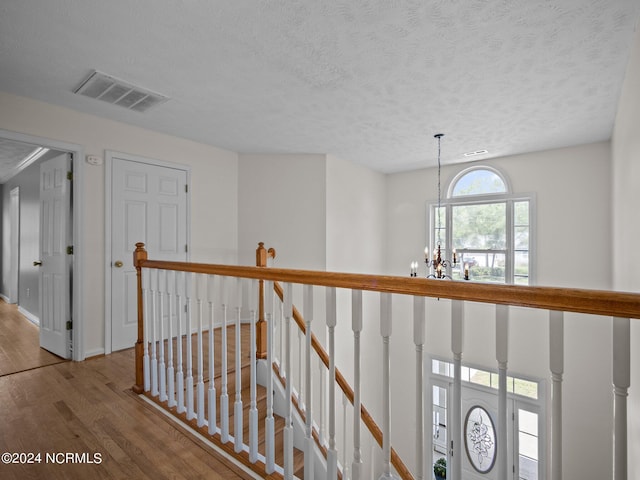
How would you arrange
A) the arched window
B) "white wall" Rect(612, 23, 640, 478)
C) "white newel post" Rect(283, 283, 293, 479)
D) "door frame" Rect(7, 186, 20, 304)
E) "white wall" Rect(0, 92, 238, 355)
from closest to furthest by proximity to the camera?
"white newel post" Rect(283, 283, 293, 479) < "white wall" Rect(612, 23, 640, 478) < "white wall" Rect(0, 92, 238, 355) < the arched window < "door frame" Rect(7, 186, 20, 304)

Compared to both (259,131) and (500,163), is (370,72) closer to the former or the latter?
(259,131)

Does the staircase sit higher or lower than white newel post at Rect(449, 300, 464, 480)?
lower

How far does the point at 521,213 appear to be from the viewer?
4762 millimetres

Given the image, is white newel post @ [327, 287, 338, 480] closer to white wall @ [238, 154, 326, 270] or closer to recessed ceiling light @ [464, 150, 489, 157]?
white wall @ [238, 154, 326, 270]

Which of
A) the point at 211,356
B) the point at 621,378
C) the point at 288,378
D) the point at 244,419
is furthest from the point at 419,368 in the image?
the point at 244,419

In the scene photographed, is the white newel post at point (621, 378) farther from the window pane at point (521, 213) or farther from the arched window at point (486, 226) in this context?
the window pane at point (521, 213)

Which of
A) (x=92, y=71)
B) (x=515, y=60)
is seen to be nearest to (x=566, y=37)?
(x=515, y=60)

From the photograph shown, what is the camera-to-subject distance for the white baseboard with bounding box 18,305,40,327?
4.68 meters

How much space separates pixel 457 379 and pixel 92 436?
210cm

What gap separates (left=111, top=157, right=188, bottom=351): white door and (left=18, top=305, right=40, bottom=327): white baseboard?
2177mm

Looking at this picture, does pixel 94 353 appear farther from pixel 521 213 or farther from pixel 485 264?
pixel 521 213

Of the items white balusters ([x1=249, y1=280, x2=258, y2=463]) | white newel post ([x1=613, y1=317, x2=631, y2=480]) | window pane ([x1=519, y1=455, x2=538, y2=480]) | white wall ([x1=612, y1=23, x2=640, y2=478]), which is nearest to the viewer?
white newel post ([x1=613, y1=317, x2=631, y2=480])

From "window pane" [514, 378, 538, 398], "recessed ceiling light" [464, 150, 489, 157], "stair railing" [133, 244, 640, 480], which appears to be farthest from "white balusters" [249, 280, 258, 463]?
"window pane" [514, 378, 538, 398]

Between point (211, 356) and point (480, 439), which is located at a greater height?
point (211, 356)
